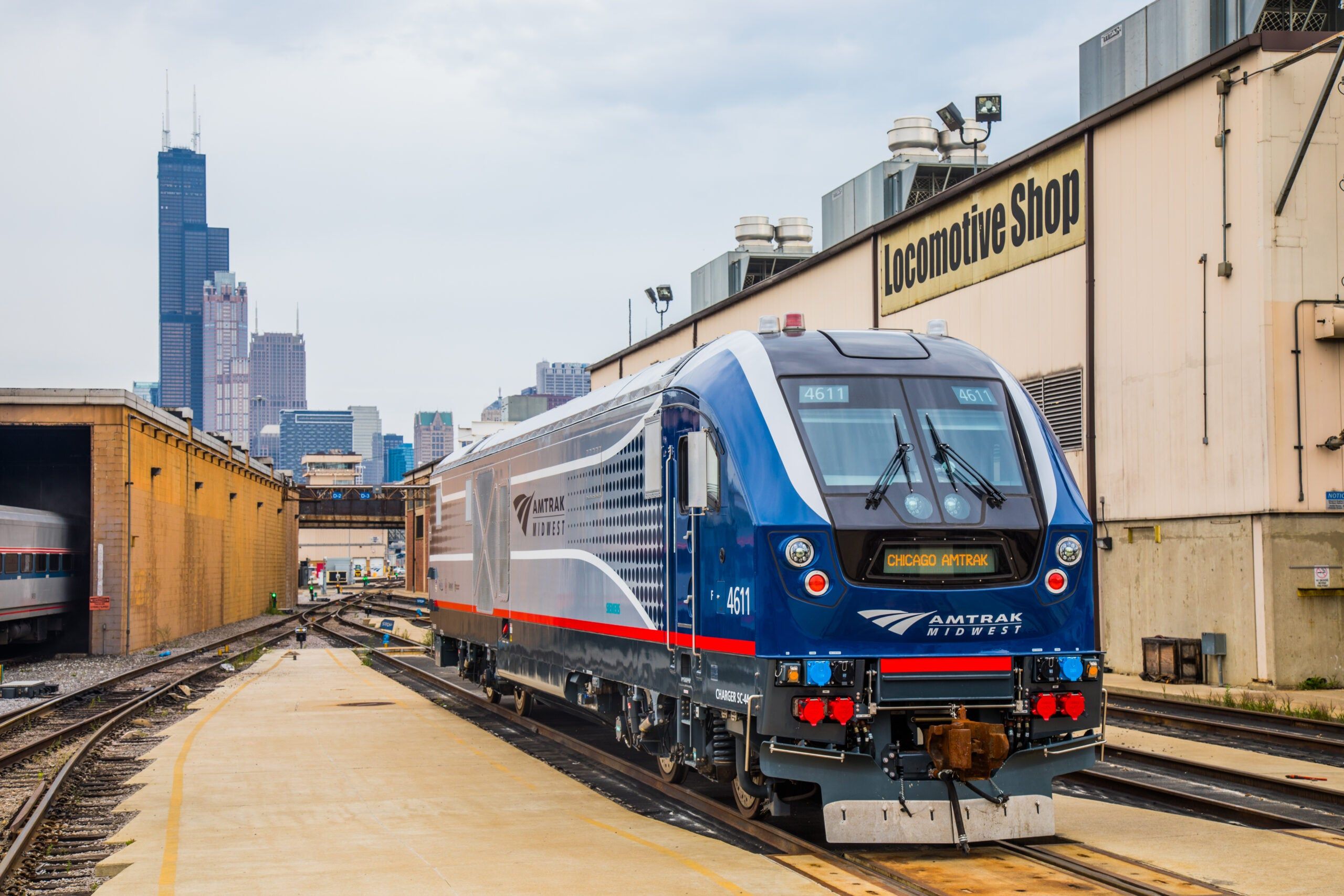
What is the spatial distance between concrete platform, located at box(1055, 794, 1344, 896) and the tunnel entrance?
27534 mm

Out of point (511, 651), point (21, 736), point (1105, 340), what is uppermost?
point (1105, 340)

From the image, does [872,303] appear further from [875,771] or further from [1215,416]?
[875,771]

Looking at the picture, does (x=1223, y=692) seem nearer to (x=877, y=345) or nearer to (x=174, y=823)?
(x=877, y=345)

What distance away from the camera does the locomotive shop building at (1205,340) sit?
869 inches

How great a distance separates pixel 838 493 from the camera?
9.63 metres

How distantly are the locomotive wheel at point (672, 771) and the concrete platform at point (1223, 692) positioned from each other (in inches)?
422

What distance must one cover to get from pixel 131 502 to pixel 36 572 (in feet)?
9.12

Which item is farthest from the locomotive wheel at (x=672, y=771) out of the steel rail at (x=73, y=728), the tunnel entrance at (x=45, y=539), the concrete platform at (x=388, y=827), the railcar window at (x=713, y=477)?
the tunnel entrance at (x=45, y=539)

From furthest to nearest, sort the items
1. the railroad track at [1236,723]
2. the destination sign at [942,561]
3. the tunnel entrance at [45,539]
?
the tunnel entrance at [45,539] < the railroad track at [1236,723] < the destination sign at [942,561]

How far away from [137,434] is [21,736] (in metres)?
19.3

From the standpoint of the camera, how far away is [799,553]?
9.47m

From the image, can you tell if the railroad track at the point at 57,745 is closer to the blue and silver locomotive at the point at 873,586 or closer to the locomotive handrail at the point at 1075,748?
the blue and silver locomotive at the point at 873,586

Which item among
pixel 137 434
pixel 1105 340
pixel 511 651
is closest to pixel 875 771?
pixel 511 651

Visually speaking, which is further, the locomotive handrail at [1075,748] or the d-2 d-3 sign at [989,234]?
the d-2 d-3 sign at [989,234]
